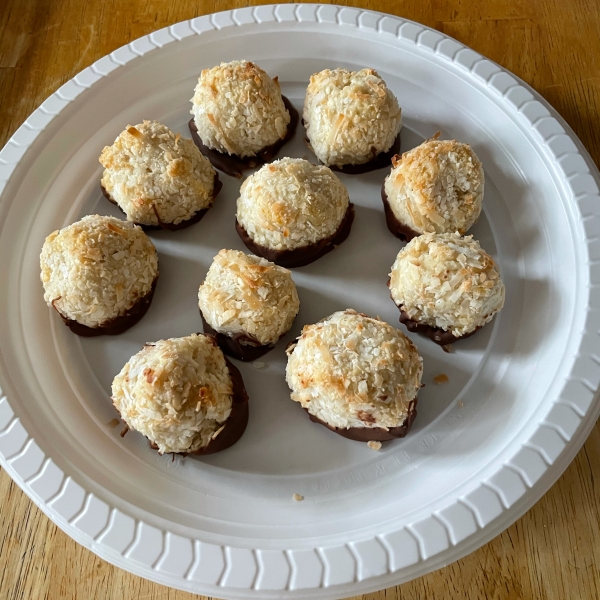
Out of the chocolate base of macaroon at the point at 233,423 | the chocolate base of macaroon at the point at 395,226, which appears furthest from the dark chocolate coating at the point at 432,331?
the chocolate base of macaroon at the point at 233,423

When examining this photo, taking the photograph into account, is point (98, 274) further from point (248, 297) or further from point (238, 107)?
point (238, 107)

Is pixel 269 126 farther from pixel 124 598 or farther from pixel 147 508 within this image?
pixel 124 598

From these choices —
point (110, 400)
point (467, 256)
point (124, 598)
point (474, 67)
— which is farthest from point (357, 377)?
point (474, 67)

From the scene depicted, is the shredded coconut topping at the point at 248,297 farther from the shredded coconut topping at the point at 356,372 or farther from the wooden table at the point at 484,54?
the wooden table at the point at 484,54

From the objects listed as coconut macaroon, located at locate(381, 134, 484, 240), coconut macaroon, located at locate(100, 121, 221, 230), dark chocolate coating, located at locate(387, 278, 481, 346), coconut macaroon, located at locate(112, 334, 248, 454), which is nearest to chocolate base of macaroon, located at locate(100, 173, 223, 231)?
coconut macaroon, located at locate(100, 121, 221, 230)

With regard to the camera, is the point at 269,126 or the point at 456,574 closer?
the point at 456,574

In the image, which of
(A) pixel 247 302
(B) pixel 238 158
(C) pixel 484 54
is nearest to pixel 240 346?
(A) pixel 247 302

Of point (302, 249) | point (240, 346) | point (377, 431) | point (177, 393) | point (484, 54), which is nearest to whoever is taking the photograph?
point (177, 393)
